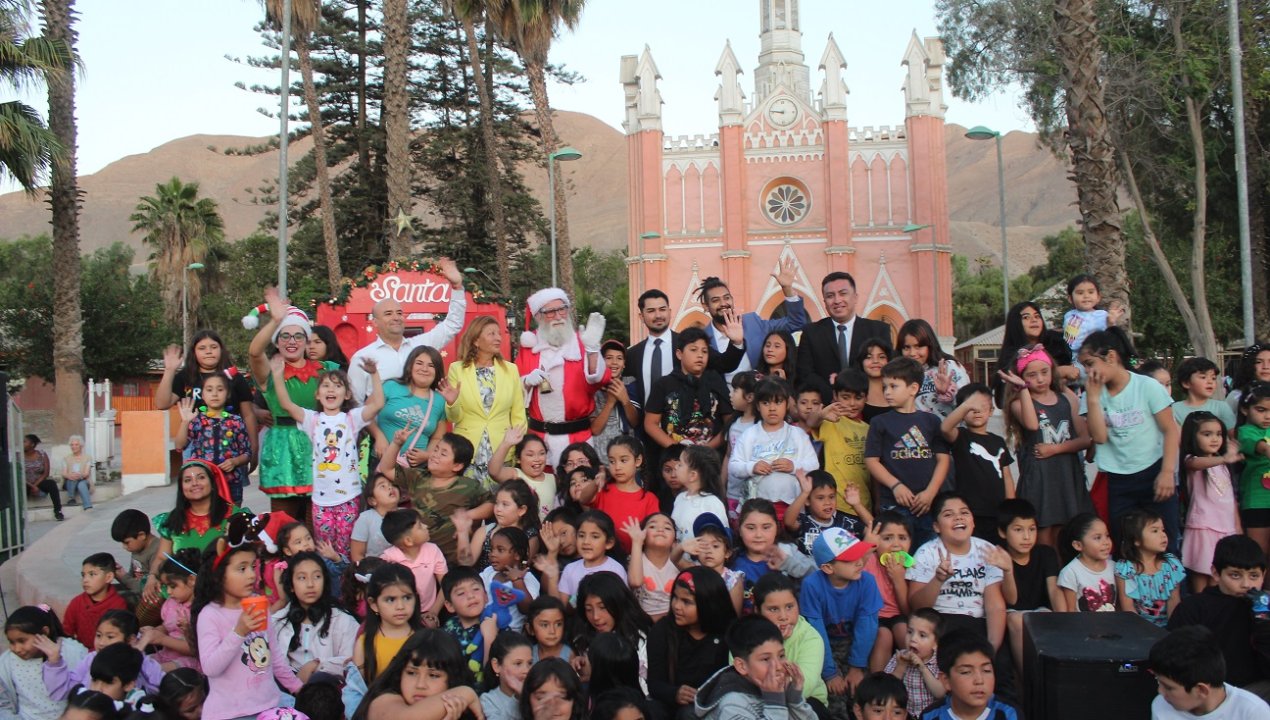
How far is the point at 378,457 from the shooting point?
6.39 metres

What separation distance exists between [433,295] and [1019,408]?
37.7 feet

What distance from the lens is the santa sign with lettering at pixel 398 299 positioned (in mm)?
16047

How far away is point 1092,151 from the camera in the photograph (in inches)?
376

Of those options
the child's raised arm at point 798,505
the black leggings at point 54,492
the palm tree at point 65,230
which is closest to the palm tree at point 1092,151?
the child's raised arm at point 798,505

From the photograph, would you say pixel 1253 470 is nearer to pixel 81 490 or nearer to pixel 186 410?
pixel 186 410

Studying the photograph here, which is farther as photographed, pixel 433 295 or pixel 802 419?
pixel 433 295

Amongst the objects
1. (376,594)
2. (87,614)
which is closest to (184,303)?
(87,614)

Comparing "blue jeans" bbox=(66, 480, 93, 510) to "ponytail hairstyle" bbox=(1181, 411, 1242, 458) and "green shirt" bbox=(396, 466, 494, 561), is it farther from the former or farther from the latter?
"ponytail hairstyle" bbox=(1181, 411, 1242, 458)

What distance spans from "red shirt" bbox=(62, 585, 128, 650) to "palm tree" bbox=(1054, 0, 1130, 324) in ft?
28.0

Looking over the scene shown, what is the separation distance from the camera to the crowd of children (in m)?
4.54

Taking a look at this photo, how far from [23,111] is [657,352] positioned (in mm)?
13451

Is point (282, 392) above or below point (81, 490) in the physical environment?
above

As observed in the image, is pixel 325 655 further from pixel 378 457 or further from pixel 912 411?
pixel 912 411

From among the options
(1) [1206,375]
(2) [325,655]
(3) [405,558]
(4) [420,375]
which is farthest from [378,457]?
(1) [1206,375]
